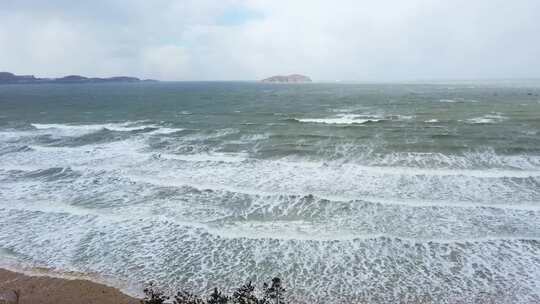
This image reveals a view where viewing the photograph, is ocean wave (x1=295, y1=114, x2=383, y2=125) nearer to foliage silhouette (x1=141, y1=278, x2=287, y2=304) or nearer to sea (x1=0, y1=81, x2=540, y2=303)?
sea (x1=0, y1=81, x2=540, y2=303)

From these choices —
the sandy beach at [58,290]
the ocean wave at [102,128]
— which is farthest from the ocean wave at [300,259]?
the ocean wave at [102,128]

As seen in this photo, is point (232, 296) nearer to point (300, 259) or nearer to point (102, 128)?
point (300, 259)

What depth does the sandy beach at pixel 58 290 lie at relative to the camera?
12.3 metres

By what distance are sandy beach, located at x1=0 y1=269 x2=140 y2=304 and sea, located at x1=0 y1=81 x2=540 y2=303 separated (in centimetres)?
81

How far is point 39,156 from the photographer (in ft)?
100

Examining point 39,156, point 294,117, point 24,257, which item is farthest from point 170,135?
point 24,257

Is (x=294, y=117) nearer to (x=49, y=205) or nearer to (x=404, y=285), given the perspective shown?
(x=49, y=205)

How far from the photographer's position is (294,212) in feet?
62.3

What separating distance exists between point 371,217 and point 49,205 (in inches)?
675

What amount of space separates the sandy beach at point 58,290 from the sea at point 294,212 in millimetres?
814

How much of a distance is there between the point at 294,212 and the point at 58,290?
10622 mm

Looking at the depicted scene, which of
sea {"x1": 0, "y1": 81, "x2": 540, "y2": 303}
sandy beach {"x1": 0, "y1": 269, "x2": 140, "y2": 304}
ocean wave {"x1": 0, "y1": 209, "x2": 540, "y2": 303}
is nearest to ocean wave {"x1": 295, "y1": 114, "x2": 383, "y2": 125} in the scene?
sea {"x1": 0, "y1": 81, "x2": 540, "y2": 303}

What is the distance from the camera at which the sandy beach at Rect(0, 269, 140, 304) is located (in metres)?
12.3

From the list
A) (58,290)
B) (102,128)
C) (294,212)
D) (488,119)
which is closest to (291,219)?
(294,212)
